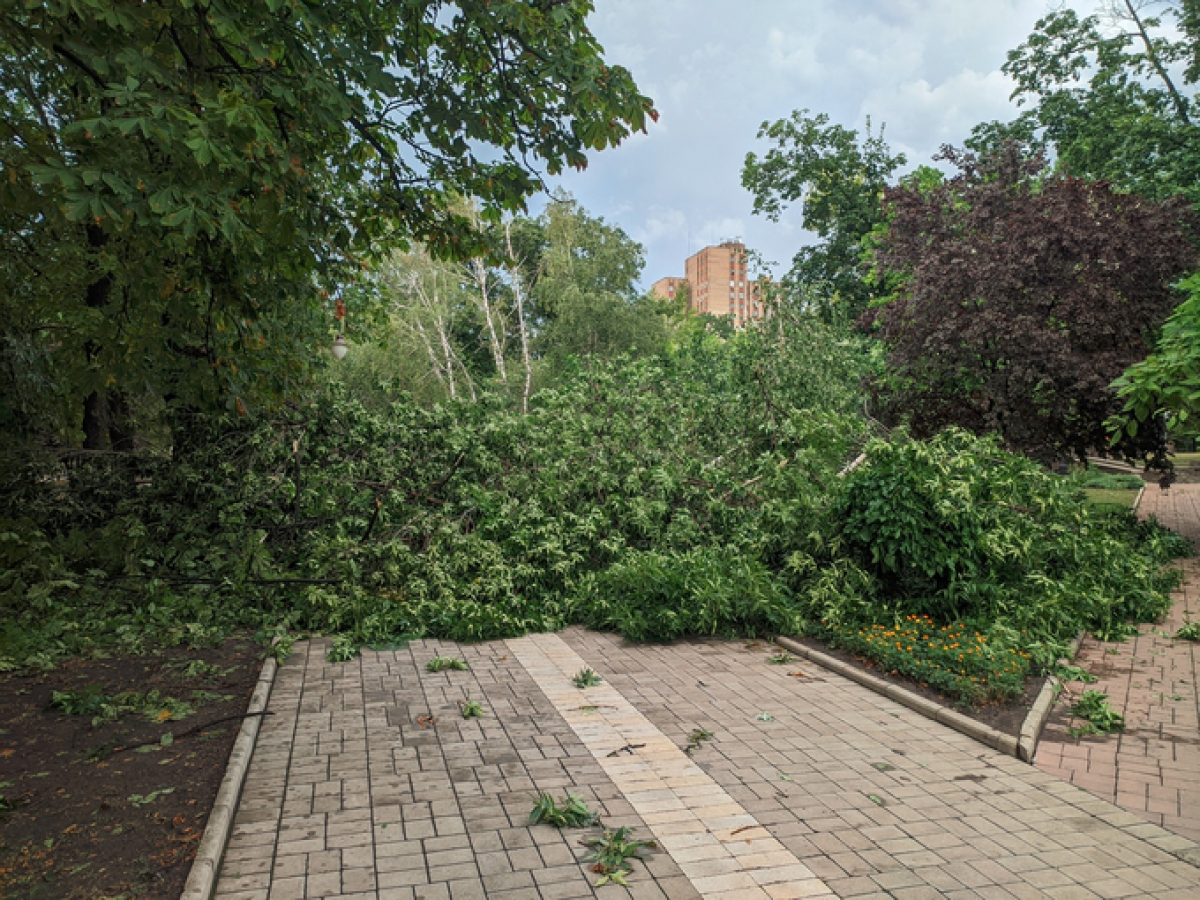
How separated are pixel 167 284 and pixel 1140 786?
668cm

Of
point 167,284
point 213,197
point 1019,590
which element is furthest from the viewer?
point 1019,590

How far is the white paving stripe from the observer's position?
3619mm

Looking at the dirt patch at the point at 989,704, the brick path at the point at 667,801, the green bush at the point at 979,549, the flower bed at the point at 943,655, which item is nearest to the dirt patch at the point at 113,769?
the brick path at the point at 667,801

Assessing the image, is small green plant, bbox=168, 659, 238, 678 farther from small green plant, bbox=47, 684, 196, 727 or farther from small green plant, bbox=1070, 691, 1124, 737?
small green plant, bbox=1070, 691, 1124, 737

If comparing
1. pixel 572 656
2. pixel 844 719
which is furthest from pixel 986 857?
pixel 572 656

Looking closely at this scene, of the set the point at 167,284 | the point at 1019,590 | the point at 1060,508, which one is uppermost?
the point at 167,284

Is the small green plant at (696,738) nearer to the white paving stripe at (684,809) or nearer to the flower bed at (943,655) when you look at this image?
the white paving stripe at (684,809)

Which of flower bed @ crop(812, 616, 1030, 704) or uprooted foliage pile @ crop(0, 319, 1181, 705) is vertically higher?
uprooted foliage pile @ crop(0, 319, 1181, 705)

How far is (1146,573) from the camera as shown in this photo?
9.07 metres

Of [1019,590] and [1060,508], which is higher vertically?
[1060,508]

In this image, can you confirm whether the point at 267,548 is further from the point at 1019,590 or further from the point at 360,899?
the point at 1019,590

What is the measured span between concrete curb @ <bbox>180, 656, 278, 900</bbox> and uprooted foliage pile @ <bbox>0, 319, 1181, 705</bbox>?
2047mm

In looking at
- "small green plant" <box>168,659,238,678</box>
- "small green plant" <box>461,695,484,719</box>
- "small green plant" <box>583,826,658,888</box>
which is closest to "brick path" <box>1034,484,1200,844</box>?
"small green plant" <box>583,826,658,888</box>

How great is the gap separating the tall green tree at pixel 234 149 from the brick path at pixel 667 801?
10.0 feet
